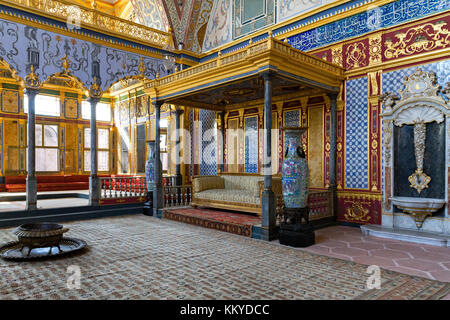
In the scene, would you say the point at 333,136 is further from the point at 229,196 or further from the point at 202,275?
the point at 202,275

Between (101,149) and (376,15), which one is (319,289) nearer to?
(376,15)

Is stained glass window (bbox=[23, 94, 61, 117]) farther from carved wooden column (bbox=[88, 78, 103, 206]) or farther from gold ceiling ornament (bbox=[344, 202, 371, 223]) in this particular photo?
gold ceiling ornament (bbox=[344, 202, 371, 223])

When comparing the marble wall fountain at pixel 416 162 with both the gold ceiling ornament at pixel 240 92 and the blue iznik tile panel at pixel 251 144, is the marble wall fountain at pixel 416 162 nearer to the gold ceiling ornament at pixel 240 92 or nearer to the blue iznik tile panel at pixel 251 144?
the gold ceiling ornament at pixel 240 92

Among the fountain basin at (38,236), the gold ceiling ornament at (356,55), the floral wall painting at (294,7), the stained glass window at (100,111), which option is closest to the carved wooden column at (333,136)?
the gold ceiling ornament at (356,55)

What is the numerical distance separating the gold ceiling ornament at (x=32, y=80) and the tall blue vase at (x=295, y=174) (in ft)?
19.8

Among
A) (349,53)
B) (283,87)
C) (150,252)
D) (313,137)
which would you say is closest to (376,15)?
(349,53)

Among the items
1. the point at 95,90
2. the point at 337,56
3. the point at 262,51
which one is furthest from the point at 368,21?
the point at 95,90

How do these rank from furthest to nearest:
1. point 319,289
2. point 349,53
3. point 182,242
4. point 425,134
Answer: point 349,53
point 425,134
point 182,242
point 319,289

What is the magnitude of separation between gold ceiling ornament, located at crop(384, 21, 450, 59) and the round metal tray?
6492mm

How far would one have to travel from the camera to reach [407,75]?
6070mm

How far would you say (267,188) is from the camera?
5.73 meters

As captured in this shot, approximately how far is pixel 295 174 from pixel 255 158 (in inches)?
139

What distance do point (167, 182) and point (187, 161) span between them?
0.94 meters

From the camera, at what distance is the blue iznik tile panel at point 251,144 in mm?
8797
